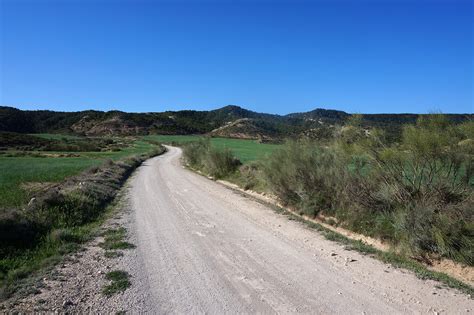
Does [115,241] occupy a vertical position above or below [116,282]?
below

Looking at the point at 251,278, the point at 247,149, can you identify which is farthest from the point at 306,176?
the point at 247,149

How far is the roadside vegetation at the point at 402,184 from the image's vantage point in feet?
28.6

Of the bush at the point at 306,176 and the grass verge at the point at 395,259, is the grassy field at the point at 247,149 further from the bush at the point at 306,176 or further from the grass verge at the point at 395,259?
the grass verge at the point at 395,259

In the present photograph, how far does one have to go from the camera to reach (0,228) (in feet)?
32.1

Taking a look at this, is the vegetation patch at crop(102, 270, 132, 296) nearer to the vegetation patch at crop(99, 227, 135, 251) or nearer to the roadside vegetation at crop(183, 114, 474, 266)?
the vegetation patch at crop(99, 227, 135, 251)

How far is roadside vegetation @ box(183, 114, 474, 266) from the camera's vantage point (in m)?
8.72

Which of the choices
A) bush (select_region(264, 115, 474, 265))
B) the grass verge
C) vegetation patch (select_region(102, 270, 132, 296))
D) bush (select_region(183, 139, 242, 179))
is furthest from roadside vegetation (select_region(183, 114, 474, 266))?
bush (select_region(183, 139, 242, 179))

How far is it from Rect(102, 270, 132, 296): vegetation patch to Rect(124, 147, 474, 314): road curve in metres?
0.16

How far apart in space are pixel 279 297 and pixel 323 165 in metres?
8.23

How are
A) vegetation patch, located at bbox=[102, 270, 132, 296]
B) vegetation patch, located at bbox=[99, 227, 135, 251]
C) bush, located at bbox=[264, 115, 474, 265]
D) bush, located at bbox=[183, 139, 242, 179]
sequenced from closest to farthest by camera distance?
vegetation patch, located at bbox=[102, 270, 132, 296] → bush, located at bbox=[264, 115, 474, 265] → vegetation patch, located at bbox=[99, 227, 135, 251] → bush, located at bbox=[183, 139, 242, 179]

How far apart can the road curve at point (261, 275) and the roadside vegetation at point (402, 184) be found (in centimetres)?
145

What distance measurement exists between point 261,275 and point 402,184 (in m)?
5.32

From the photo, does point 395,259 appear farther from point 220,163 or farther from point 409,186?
point 220,163

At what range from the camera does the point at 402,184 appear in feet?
34.4
